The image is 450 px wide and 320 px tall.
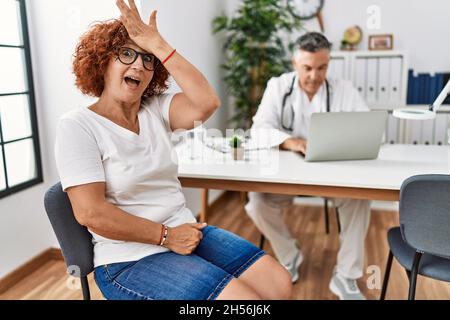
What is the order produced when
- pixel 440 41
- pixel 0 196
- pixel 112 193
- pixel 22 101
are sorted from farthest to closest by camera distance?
pixel 440 41
pixel 22 101
pixel 0 196
pixel 112 193

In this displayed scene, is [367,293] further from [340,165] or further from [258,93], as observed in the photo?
[258,93]

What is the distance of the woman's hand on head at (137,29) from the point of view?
4.46 ft

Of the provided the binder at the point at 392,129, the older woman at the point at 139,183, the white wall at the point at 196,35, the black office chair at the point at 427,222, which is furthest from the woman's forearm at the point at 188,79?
the binder at the point at 392,129

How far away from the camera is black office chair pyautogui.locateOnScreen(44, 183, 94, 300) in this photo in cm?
133

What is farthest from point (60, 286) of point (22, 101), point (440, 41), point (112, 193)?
point (440, 41)

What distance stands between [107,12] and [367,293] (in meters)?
1.98

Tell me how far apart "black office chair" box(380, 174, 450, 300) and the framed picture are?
2.34 m

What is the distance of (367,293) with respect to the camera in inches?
90.0

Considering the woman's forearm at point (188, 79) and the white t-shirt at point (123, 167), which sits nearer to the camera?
the white t-shirt at point (123, 167)

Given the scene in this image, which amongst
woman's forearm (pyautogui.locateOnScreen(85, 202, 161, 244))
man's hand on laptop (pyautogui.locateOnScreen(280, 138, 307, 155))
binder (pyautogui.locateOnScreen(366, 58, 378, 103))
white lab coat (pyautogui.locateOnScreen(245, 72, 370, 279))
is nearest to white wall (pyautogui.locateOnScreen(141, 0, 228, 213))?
white lab coat (pyautogui.locateOnScreen(245, 72, 370, 279))

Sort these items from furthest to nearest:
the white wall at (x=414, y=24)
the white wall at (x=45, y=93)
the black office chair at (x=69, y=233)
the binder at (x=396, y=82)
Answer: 1. the white wall at (x=414, y=24)
2. the binder at (x=396, y=82)
3. the white wall at (x=45, y=93)
4. the black office chair at (x=69, y=233)

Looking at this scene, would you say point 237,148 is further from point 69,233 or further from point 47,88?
point 47,88

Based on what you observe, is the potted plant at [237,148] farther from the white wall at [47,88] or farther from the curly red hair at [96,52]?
the white wall at [47,88]

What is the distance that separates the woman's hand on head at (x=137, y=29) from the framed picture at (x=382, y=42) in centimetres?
264
